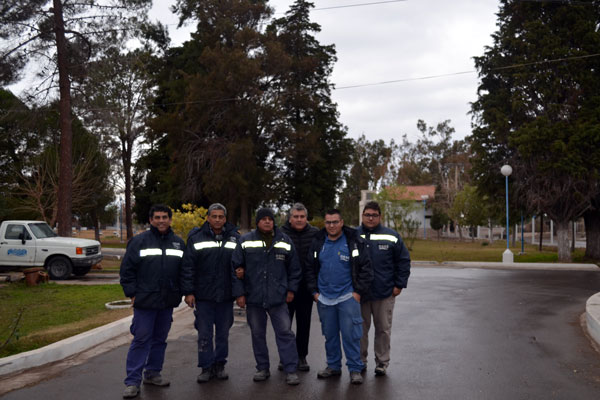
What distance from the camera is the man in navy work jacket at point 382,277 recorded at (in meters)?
6.55

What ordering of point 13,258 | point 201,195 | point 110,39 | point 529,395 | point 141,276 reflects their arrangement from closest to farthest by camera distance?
point 529,395 → point 141,276 → point 13,258 → point 110,39 → point 201,195

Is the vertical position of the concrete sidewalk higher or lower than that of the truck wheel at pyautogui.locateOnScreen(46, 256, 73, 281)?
lower

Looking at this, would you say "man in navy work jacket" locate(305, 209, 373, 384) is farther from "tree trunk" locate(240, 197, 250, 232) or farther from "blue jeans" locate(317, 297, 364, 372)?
"tree trunk" locate(240, 197, 250, 232)

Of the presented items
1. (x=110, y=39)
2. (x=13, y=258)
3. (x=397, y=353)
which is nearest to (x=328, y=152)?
(x=110, y=39)

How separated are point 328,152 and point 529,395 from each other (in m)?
37.3

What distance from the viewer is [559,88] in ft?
80.0

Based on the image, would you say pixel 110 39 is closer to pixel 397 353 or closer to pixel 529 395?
pixel 397 353

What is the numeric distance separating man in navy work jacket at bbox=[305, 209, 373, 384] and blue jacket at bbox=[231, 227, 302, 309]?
0.26 metres

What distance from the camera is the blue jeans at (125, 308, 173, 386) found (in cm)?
592

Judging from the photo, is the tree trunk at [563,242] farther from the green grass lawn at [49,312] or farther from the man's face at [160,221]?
the man's face at [160,221]

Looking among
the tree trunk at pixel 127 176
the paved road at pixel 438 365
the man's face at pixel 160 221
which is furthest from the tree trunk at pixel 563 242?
the tree trunk at pixel 127 176

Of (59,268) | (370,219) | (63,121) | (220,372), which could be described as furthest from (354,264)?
(63,121)

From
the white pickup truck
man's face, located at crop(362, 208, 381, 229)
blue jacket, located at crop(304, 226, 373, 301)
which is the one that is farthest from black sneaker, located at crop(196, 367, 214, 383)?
the white pickup truck

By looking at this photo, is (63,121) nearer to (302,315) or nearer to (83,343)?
(83,343)
